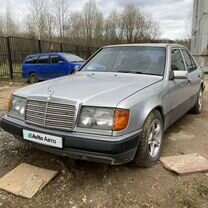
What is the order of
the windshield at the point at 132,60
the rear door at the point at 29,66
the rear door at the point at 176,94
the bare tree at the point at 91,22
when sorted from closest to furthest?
the rear door at the point at 176,94 < the windshield at the point at 132,60 < the rear door at the point at 29,66 < the bare tree at the point at 91,22

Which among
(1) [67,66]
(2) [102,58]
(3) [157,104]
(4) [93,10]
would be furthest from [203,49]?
(4) [93,10]

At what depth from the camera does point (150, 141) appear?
292 centimetres

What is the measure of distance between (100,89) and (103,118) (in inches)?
18.7

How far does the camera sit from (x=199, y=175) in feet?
9.23

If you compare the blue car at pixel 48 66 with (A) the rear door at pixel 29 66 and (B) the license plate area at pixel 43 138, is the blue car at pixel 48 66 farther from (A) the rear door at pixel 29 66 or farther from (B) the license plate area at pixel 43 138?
(B) the license plate area at pixel 43 138

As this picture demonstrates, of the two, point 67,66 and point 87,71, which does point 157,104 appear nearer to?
point 87,71

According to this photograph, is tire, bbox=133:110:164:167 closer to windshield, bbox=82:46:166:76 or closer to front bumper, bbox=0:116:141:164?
front bumper, bbox=0:116:141:164

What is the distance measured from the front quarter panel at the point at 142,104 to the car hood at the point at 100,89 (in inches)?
2.7

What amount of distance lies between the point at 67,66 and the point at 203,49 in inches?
302

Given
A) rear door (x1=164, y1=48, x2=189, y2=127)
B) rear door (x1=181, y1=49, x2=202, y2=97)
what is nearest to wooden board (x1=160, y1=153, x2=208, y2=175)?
rear door (x1=164, y1=48, x2=189, y2=127)

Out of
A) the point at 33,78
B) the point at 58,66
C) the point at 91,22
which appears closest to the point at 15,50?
the point at 33,78

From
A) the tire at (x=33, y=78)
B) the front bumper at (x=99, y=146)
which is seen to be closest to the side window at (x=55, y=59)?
the tire at (x=33, y=78)

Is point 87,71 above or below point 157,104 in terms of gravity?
above

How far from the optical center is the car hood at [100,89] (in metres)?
2.44
